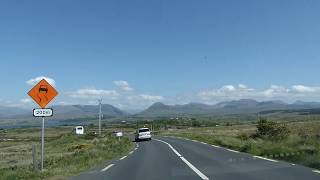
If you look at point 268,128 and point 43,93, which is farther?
point 268,128

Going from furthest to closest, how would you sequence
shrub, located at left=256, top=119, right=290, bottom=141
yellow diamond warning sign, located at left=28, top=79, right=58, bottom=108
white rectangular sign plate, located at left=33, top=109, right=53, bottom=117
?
shrub, located at left=256, top=119, right=290, bottom=141 → yellow diamond warning sign, located at left=28, top=79, right=58, bottom=108 → white rectangular sign plate, located at left=33, top=109, right=53, bottom=117

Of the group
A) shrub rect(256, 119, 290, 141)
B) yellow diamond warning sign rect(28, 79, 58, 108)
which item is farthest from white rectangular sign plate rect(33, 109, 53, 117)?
shrub rect(256, 119, 290, 141)

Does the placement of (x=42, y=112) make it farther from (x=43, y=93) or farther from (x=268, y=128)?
(x=268, y=128)

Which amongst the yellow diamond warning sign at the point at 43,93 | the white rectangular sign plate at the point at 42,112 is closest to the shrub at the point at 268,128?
the yellow diamond warning sign at the point at 43,93

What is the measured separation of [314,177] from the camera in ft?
45.4

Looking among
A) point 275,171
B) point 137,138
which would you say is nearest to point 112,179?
point 275,171

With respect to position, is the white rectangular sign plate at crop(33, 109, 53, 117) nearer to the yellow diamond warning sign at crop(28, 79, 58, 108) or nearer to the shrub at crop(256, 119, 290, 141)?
the yellow diamond warning sign at crop(28, 79, 58, 108)

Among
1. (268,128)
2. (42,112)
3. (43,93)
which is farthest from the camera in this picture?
(268,128)

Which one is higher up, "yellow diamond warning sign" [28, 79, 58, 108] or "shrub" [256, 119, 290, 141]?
"yellow diamond warning sign" [28, 79, 58, 108]

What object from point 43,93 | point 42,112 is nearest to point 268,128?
point 43,93

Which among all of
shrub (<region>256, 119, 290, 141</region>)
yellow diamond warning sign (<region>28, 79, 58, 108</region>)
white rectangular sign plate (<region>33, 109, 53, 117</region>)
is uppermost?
yellow diamond warning sign (<region>28, 79, 58, 108</region>)

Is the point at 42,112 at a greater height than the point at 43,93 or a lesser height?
lesser

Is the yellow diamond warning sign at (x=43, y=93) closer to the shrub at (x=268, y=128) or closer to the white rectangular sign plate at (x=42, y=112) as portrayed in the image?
the white rectangular sign plate at (x=42, y=112)

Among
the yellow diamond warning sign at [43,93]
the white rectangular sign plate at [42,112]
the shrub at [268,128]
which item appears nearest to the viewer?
the white rectangular sign plate at [42,112]
